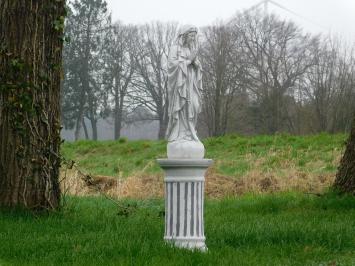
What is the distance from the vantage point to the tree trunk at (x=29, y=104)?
871 cm

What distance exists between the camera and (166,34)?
49.0 meters

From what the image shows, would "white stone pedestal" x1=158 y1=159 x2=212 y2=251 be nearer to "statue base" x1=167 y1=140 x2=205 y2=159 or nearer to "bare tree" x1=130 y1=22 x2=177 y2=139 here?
"statue base" x1=167 y1=140 x2=205 y2=159

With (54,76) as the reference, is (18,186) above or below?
below

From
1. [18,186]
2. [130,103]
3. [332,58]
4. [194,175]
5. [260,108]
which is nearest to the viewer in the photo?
[194,175]

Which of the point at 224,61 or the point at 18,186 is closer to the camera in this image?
the point at 18,186

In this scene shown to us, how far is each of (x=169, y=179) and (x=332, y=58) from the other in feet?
108

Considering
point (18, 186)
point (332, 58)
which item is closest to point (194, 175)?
point (18, 186)

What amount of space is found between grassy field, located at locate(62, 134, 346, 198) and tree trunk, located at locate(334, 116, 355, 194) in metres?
1.90

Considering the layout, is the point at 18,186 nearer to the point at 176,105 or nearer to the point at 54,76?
the point at 54,76

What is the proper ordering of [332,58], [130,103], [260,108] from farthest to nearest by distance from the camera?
[130,103], [260,108], [332,58]

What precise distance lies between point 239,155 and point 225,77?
20.9 m

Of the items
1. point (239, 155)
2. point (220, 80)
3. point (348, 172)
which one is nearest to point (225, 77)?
point (220, 80)

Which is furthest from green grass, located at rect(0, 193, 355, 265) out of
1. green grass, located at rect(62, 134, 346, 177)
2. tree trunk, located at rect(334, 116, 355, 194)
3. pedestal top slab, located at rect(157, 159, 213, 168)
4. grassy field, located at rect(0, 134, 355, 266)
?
green grass, located at rect(62, 134, 346, 177)

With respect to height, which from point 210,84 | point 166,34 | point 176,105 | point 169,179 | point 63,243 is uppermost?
point 166,34
